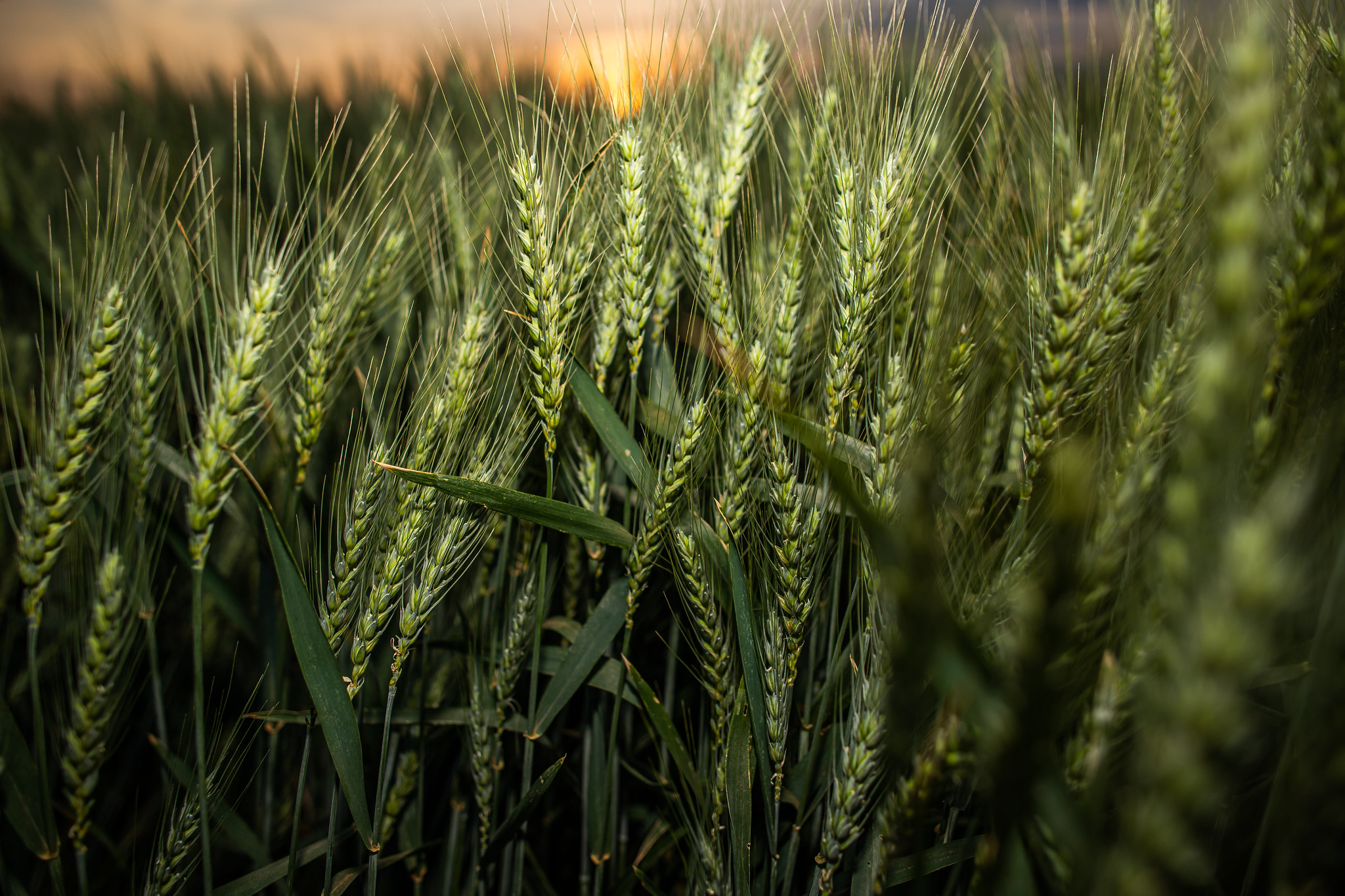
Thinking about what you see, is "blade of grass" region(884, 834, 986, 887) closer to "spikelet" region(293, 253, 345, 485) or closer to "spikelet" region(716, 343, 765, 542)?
"spikelet" region(716, 343, 765, 542)

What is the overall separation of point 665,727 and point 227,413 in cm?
66

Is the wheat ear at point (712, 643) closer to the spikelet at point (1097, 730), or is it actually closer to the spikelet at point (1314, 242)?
the spikelet at point (1097, 730)

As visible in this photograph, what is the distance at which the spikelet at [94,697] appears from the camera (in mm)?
792

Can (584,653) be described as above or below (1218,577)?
below

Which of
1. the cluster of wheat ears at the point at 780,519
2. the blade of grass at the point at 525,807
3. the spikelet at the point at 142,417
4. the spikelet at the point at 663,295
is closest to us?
the cluster of wheat ears at the point at 780,519

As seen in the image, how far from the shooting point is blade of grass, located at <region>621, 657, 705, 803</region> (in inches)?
30.1

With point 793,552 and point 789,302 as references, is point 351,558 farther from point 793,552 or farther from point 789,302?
point 789,302

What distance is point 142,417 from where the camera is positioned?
88 cm

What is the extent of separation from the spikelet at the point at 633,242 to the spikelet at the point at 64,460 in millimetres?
661

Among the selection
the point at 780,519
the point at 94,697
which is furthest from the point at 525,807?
the point at 94,697

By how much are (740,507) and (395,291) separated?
2.96 ft

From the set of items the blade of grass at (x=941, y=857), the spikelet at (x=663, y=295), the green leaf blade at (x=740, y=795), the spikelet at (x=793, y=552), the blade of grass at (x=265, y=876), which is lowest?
the blade of grass at (x=265, y=876)

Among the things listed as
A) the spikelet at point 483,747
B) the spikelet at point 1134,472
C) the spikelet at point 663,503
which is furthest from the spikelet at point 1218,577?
the spikelet at point 483,747

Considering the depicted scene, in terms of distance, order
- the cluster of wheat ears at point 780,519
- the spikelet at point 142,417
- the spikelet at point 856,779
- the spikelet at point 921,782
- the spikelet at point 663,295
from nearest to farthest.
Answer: the cluster of wheat ears at point 780,519, the spikelet at point 921,782, the spikelet at point 856,779, the spikelet at point 142,417, the spikelet at point 663,295
